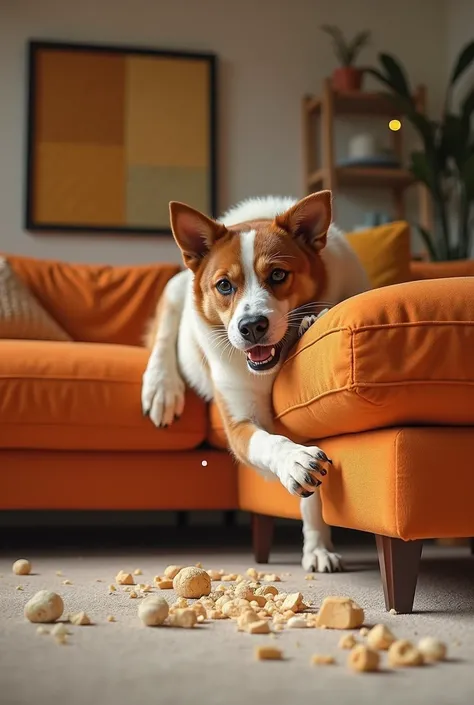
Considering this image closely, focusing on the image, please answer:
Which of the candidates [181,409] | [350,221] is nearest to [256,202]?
[181,409]

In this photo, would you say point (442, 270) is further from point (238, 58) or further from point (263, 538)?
point (238, 58)

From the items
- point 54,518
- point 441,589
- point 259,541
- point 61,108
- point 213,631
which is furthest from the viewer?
point 61,108

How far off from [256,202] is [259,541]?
92cm

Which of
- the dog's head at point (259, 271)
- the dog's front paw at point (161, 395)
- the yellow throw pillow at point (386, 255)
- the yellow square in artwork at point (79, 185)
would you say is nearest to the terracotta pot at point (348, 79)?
the yellow square in artwork at point (79, 185)

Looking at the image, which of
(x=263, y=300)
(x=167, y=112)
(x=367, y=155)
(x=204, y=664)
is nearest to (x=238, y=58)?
(x=167, y=112)

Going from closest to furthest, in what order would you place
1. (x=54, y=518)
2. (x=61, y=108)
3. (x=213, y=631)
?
1. (x=213, y=631)
2. (x=54, y=518)
3. (x=61, y=108)

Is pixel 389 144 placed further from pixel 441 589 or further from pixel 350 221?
pixel 441 589

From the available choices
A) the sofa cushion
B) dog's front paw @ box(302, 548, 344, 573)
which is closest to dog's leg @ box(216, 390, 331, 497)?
dog's front paw @ box(302, 548, 344, 573)

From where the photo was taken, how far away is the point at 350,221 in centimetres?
433

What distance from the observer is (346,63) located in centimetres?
416

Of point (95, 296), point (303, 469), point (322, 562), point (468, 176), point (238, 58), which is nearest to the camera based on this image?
point (303, 469)

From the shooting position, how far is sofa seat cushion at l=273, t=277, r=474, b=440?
1.37 metres

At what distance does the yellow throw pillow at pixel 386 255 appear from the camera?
270 centimetres

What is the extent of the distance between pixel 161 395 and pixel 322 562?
2.07ft
